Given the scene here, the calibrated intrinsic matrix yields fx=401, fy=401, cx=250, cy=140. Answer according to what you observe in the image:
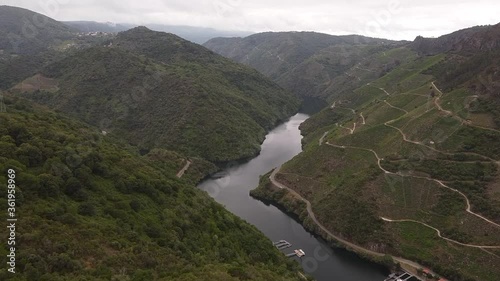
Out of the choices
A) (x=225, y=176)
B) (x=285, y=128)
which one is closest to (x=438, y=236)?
(x=225, y=176)

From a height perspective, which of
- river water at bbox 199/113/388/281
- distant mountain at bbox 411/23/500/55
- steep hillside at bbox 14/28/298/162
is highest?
distant mountain at bbox 411/23/500/55

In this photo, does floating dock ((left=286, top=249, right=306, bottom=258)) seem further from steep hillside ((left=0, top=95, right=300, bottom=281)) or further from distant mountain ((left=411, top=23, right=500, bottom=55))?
distant mountain ((left=411, top=23, right=500, bottom=55))

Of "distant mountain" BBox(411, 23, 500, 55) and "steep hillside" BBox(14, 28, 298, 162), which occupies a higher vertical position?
"distant mountain" BBox(411, 23, 500, 55)

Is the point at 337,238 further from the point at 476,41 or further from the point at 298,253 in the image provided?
the point at 476,41

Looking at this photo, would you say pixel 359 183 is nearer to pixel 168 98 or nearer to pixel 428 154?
pixel 428 154

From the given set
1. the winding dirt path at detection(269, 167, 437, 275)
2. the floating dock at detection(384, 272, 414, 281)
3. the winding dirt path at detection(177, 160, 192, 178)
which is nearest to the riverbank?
the winding dirt path at detection(269, 167, 437, 275)

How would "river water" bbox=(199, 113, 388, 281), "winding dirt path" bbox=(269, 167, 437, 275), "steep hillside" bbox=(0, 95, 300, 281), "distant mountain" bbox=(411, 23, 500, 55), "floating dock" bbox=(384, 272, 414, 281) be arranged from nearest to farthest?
"steep hillside" bbox=(0, 95, 300, 281) → "floating dock" bbox=(384, 272, 414, 281) → "winding dirt path" bbox=(269, 167, 437, 275) → "river water" bbox=(199, 113, 388, 281) → "distant mountain" bbox=(411, 23, 500, 55)

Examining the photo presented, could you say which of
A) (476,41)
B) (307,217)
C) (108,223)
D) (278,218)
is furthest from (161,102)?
(476,41)
